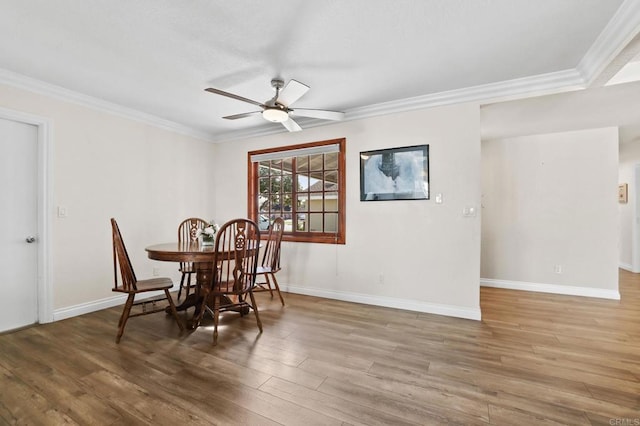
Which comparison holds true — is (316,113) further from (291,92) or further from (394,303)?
(394,303)

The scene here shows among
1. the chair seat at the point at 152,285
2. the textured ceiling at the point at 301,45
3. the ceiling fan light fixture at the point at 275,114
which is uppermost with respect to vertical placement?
the textured ceiling at the point at 301,45

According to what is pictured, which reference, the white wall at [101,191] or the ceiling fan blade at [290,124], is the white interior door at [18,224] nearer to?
the white wall at [101,191]

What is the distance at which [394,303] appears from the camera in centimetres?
346

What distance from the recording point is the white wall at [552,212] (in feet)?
13.1

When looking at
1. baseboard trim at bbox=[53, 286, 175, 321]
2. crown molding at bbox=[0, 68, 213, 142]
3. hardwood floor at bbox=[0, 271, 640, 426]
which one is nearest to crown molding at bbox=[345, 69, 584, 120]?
hardwood floor at bbox=[0, 271, 640, 426]

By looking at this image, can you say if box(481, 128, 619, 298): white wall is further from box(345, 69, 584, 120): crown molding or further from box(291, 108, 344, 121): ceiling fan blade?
box(291, 108, 344, 121): ceiling fan blade

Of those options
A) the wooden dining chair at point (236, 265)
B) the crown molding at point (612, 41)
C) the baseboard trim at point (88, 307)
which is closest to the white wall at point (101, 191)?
the baseboard trim at point (88, 307)

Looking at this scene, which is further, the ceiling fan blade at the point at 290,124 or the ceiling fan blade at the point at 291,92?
the ceiling fan blade at the point at 290,124

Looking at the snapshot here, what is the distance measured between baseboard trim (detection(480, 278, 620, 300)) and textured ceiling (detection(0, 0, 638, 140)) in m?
3.00

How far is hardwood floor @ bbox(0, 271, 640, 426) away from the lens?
1593 mm

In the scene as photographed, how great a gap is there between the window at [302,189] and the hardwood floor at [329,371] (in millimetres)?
1350

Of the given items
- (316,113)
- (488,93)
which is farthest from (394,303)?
(488,93)

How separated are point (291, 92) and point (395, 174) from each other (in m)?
1.64

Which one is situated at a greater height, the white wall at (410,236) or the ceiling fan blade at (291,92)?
the ceiling fan blade at (291,92)
